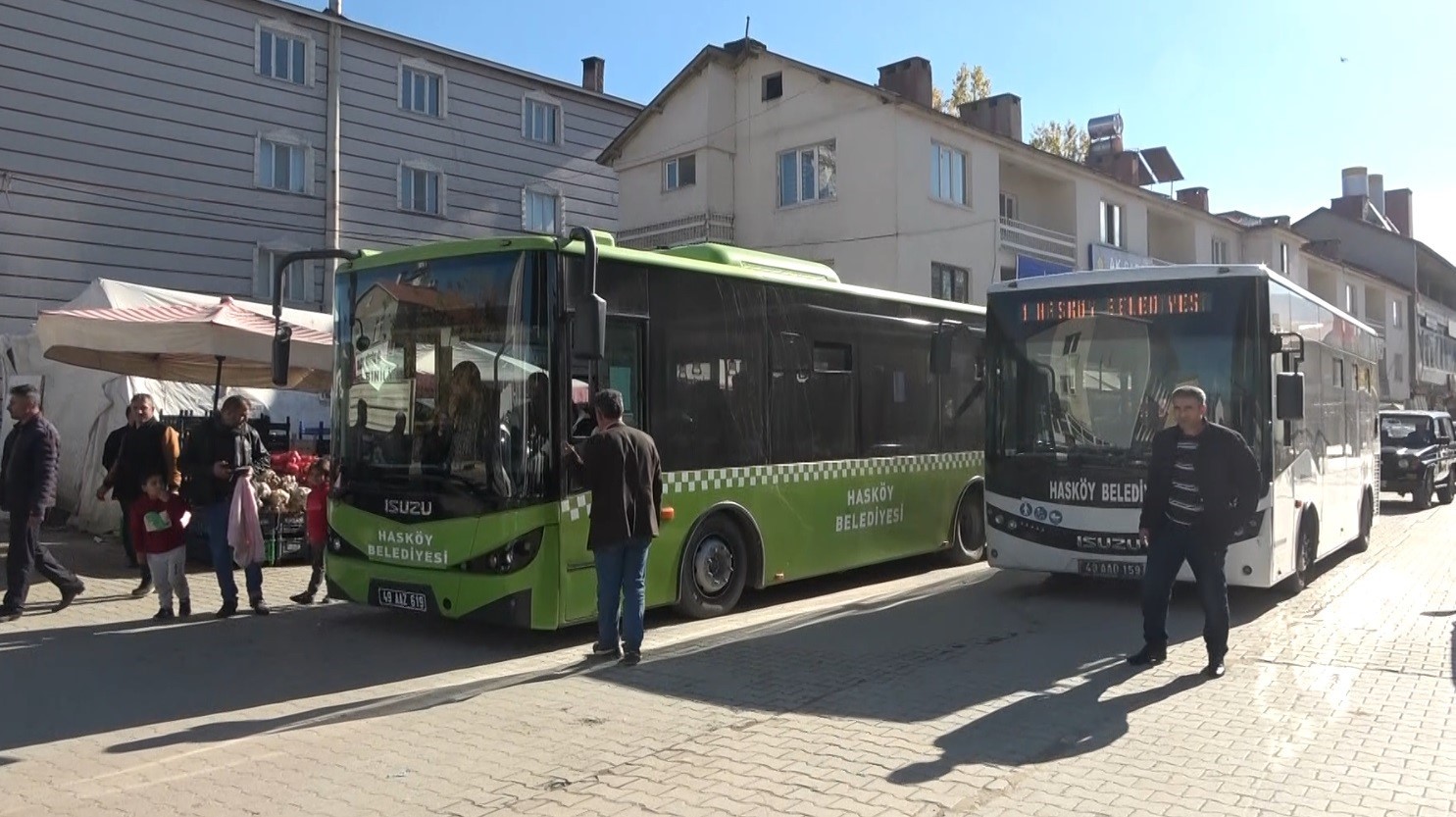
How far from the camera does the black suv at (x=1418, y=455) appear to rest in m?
22.2

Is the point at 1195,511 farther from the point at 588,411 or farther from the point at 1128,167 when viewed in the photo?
the point at 1128,167

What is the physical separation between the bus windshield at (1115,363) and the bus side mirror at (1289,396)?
0.19 metres

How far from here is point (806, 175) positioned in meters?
27.4

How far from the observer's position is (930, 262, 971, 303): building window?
2603 cm

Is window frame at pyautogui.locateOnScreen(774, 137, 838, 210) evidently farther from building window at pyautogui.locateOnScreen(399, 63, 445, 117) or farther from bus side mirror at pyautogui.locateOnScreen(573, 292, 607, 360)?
bus side mirror at pyautogui.locateOnScreen(573, 292, 607, 360)

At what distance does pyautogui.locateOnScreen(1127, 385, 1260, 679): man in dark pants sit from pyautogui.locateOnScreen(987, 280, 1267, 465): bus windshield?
5.82ft

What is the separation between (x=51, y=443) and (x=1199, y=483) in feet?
29.7

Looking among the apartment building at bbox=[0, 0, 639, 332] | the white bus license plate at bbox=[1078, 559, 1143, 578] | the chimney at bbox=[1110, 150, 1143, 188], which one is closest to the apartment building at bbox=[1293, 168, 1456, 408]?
the chimney at bbox=[1110, 150, 1143, 188]

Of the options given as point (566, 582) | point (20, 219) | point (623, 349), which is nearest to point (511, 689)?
point (566, 582)

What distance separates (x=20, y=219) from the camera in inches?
868

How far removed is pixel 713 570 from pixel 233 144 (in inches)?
790

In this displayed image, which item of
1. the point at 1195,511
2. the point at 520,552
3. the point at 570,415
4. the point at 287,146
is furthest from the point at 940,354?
the point at 287,146

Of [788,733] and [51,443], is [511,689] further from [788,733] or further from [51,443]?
[51,443]

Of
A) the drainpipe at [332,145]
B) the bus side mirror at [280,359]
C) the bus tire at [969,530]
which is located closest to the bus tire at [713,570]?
the bus side mirror at [280,359]
